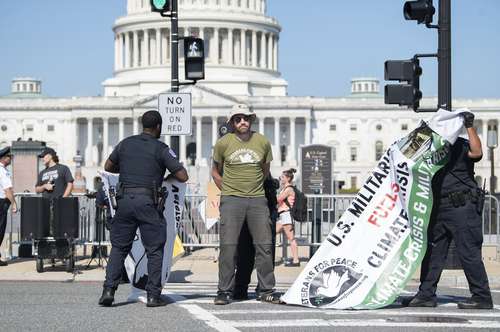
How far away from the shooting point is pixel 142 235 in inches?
468

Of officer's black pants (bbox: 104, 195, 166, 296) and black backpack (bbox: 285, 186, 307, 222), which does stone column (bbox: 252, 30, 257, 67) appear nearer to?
black backpack (bbox: 285, 186, 307, 222)

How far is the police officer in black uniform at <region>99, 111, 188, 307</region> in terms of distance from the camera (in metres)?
11.8

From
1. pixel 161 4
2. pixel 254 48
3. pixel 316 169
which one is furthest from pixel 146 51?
pixel 161 4

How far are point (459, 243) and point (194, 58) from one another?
7.28 m

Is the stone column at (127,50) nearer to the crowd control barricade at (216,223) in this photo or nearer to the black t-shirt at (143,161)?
the crowd control barricade at (216,223)

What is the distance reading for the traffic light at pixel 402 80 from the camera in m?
16.4

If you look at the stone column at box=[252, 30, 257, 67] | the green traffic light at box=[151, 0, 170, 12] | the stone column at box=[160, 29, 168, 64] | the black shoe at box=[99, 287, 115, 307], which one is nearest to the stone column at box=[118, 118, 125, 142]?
the stone column at box=[160, 29, 168, 64]

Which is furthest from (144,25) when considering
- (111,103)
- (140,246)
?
(140,246)

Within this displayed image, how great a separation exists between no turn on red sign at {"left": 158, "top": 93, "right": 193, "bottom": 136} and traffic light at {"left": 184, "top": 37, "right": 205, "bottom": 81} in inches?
30.3

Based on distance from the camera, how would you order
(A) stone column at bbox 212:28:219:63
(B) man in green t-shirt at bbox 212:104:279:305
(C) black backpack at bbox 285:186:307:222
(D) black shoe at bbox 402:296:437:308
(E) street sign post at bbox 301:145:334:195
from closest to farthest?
(D) black shoe at bbox 402:296:437:308 < (B) man in green t-shirt at bbox 212:104:279:305 < (C) black backpack at bbox 285:186:307:222 < (E) street sign post at bbox 301:145:334:195 < (A) stone column at bbox 212:28:219:63

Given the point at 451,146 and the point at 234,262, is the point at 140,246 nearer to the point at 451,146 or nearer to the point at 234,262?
the point at 234,262

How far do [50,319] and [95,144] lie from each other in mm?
113069

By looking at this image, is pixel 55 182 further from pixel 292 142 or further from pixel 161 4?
pixel 292 142

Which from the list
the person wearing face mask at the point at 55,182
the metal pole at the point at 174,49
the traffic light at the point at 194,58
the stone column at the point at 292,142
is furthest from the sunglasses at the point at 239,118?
the stone column at the point at 292,142
